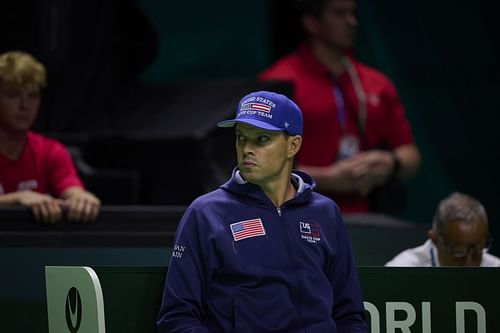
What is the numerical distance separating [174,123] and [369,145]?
1.13m

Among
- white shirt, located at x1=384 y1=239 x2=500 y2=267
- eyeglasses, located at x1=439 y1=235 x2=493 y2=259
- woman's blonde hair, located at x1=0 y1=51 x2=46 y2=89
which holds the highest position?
woman's blonde hair, located at x1=0 y1=51 x2=46 y2=89

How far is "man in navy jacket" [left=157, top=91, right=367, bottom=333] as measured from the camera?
444 centimetres

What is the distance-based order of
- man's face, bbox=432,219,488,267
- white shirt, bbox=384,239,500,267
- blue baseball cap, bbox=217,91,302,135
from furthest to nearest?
white shirt, bbox=384,239,500,267 < man's face, bbox=432,219,488,267 < blue baseball cap, bbox=217,91,302,135

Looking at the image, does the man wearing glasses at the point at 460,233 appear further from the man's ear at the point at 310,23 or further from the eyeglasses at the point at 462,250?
the man's ear at the point at 310,23

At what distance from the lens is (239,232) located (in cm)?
449

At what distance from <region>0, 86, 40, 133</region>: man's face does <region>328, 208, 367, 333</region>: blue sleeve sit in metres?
2.01

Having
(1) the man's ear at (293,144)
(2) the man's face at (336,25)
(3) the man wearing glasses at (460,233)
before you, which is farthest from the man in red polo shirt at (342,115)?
(1) the man's ear at (293,144)

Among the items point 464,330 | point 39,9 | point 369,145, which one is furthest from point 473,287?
point 39,9

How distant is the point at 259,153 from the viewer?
4555 mm

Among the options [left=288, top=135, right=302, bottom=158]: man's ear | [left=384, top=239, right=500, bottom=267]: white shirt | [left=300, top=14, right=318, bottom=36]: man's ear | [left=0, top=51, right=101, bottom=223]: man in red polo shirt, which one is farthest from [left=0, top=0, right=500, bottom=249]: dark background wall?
[left=288, top=135, right=302, bottom=158]: man's ear

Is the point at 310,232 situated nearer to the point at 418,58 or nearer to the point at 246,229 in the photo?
the point at 246,229

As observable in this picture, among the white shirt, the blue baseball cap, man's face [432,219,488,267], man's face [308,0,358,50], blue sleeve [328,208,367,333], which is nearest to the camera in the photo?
the blue baseball cap

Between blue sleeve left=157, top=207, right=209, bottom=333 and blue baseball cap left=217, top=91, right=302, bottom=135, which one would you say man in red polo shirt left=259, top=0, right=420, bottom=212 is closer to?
blue baseball cap left=217, top=91, right=302, bottom=135

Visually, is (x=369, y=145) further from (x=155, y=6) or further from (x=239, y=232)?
(x=239, y=232)
